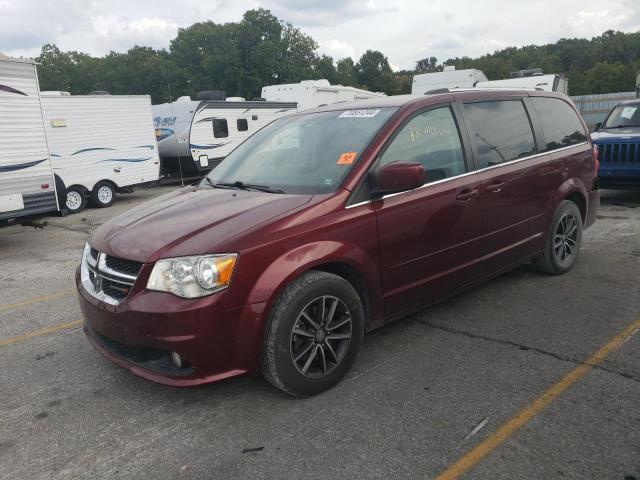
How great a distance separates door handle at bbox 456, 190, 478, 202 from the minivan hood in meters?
1.26

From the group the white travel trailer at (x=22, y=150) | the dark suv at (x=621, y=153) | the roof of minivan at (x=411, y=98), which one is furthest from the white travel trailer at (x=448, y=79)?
the roof of minivan at (x=411, y=98)

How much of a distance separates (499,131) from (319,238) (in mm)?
2165

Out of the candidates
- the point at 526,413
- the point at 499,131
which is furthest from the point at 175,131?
the point at 526,413

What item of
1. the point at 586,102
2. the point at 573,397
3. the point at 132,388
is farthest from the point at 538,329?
the point at 586,102

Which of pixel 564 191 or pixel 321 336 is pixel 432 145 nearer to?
pixel 321 336

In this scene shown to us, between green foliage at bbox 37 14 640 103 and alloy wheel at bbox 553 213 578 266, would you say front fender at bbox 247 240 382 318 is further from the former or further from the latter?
green foliage at bbox 37 14 640 103

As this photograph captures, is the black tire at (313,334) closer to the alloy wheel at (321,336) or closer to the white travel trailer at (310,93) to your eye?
the alloy wheel at (321,336)

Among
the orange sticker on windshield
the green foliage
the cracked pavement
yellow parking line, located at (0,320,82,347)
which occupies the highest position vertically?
the green foliage

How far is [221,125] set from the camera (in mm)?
18000

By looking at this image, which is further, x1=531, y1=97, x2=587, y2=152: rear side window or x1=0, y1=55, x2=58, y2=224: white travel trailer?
x1=0, y1=55, x2=58, y2=224: white travel trailer

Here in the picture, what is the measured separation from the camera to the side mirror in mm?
3350

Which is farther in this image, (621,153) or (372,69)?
(372,69)

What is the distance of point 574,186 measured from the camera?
5219mm

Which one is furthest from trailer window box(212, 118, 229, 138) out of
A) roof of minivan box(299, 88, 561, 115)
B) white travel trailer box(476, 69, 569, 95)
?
roof of minivan box(299, 88, 561, 115)
